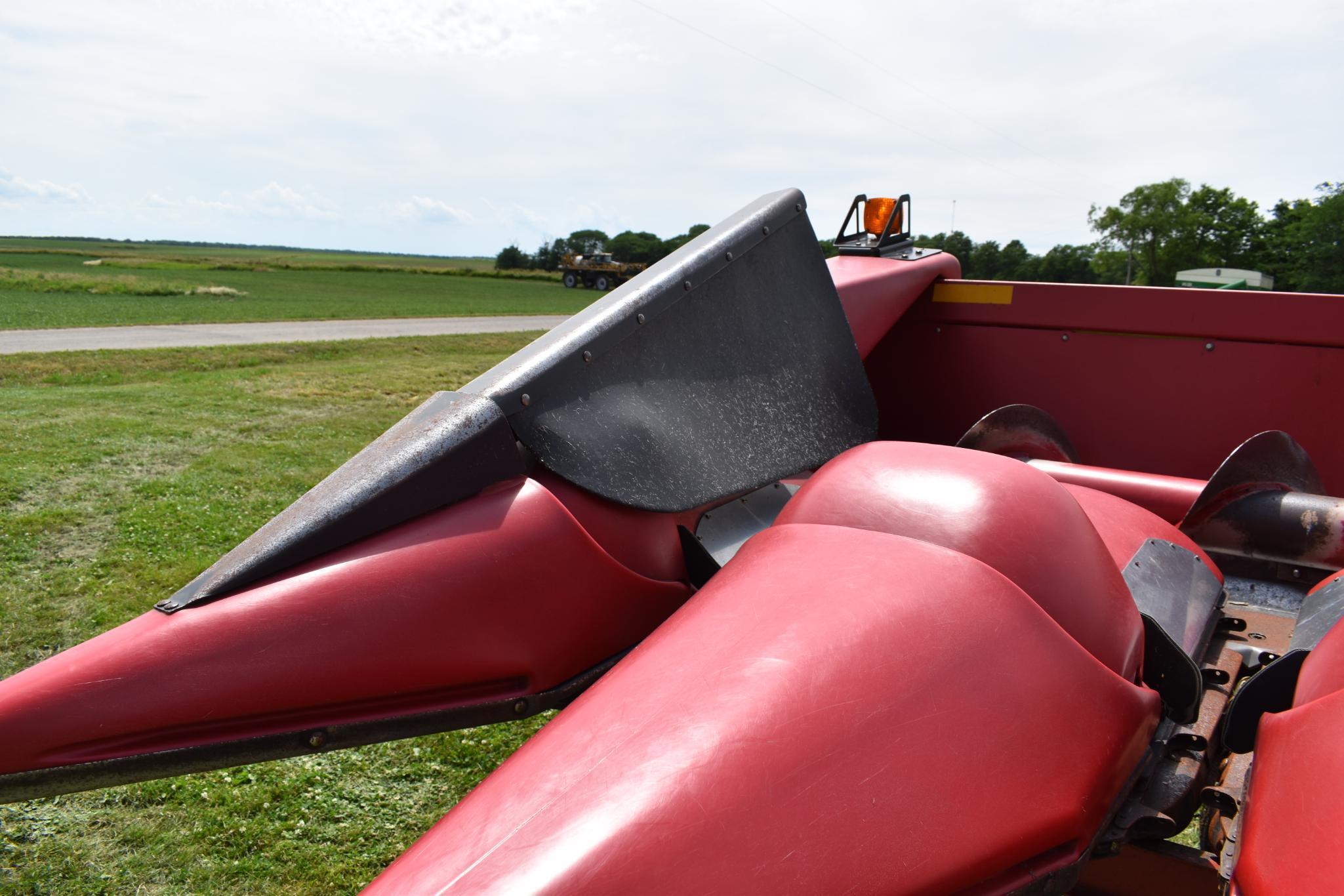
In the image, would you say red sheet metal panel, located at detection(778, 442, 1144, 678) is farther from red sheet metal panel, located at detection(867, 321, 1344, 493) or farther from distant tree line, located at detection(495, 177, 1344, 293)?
distant tree line, located at detection(495, 177, 1344, 293)

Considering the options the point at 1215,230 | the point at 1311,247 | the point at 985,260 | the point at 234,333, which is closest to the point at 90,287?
the point at 234,333

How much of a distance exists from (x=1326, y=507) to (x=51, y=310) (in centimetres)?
2826

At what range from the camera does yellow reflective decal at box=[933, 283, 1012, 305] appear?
130 inches

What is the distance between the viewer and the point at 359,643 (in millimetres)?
1339

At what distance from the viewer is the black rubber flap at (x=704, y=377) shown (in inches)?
67.6

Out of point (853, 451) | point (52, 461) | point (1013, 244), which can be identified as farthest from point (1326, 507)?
point (1013, 244)

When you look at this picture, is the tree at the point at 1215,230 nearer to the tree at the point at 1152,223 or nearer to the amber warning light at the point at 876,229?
the tree at the point at 1152,223

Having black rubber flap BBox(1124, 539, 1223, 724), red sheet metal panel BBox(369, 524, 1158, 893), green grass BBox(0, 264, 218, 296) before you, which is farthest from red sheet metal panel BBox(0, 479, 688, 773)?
green grass BBox(0, 264, 218, 296)

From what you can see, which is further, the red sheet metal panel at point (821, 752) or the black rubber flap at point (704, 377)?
the black rubber flap at point (704, 377)

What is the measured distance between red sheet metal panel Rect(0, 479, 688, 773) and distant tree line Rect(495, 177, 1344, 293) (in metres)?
43.8

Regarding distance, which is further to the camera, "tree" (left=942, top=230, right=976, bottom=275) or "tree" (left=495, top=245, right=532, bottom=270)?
"tree" (left=495, top=245, right=532, bottom=270)

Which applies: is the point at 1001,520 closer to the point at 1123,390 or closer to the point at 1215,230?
the point at 1123,390

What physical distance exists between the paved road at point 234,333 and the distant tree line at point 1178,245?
23653 mm

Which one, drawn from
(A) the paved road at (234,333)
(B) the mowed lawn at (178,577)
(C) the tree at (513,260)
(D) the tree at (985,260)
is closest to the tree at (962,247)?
(D) the tree at (985,260)
